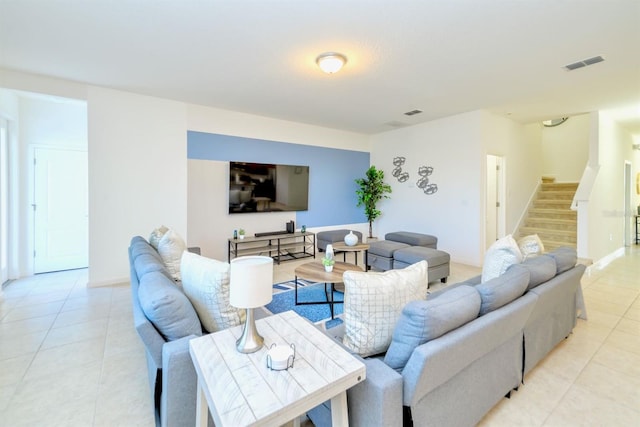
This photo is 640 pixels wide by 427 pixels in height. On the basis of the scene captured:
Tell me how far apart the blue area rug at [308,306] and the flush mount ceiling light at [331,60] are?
2632mm

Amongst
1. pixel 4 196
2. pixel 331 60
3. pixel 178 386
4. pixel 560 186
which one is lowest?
pixel 178 386

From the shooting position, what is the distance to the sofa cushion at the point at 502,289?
5.33 ft

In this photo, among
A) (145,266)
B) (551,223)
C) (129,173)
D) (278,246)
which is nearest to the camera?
(145,266)

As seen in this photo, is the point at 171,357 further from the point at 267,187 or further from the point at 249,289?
the point at 267,187

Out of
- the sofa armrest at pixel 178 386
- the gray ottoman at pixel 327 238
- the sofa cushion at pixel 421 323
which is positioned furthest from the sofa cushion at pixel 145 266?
the gray ottoman at pixel 327 238

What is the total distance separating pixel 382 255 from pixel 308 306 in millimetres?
1675

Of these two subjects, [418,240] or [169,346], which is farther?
[418,240]

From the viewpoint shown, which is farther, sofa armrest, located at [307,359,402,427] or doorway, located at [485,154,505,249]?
doorway, located at [485,154,505,249]

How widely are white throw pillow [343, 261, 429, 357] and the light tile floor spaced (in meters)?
0.88

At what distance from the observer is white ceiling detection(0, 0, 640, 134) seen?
2.30 metres

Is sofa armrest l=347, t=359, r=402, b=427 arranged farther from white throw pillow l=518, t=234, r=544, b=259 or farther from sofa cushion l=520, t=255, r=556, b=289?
white throw pillow l=518, t=234, r=544, b=259

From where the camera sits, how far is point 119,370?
2.17 meters

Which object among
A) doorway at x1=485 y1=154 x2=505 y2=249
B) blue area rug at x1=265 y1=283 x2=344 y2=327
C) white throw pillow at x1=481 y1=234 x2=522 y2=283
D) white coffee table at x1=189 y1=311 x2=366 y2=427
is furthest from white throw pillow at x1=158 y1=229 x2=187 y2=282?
doorway at x1=485 y1=154 x2=505 y2=249

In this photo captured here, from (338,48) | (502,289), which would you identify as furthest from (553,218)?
(338,48)
